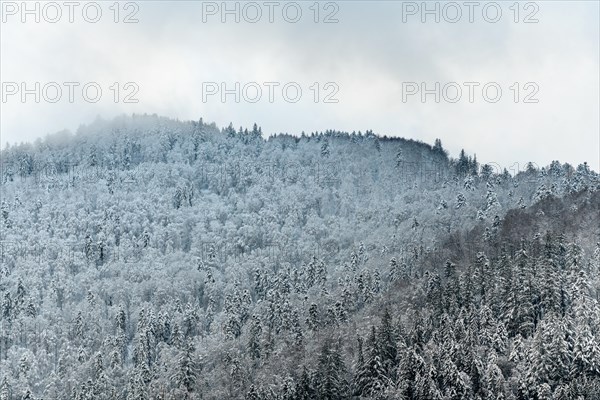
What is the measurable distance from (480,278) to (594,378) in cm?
3833

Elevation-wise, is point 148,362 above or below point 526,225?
below

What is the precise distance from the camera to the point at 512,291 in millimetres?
144250

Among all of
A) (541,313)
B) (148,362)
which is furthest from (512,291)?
(148,362)

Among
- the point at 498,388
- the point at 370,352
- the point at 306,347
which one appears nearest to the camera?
the point at 498,388

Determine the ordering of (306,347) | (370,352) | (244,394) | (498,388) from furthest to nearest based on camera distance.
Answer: (306,347)
(244,394)
(370,352)
(498,388)

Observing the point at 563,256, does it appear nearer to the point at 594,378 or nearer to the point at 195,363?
the point at 594,378

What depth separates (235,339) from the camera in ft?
609

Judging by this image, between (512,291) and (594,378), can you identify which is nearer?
(594,378)

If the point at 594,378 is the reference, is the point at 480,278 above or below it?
above

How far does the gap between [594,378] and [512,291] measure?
80.6ft

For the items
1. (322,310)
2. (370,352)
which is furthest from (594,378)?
(322,310)

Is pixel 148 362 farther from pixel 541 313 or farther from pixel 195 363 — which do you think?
pixel 541 313

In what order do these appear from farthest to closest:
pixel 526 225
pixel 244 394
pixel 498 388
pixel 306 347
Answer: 1. pixel 526 225
2. pixel 306 347
3. pixel 244 394
4. pixel 498 388

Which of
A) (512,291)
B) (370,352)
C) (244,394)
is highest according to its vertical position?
(512,291)
